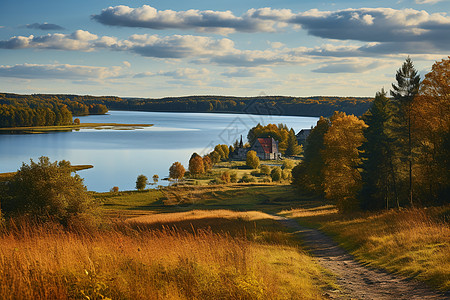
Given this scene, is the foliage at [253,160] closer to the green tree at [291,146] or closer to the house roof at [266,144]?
the house roof at [266,144]

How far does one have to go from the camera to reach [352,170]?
37.4 m

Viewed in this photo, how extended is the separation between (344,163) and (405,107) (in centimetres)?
835

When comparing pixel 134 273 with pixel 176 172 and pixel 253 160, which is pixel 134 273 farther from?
pixel 253 160

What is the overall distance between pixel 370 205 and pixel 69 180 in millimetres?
26121

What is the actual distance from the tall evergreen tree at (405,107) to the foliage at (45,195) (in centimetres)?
2485

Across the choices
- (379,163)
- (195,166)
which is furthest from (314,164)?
(195,166)

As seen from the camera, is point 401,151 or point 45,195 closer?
point 45,195

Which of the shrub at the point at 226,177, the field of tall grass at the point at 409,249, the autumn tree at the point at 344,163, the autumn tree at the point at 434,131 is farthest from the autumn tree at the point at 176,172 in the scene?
the field of tall grass at the point at 409,249

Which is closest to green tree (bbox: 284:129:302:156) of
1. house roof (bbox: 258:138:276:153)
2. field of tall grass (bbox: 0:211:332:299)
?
house roof (bbox: 258:138:276:153)

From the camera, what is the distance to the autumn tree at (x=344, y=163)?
35906mm

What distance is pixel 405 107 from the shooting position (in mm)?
32375

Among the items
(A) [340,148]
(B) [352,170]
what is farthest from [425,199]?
(A) [340,148]

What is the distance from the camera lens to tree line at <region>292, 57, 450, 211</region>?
29.4m

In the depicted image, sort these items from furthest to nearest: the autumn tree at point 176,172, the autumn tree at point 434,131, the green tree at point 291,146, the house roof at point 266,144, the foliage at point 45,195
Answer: the green tree at point 291,146
the house roof at point 266,144
the autumn tree at point 176,172
the autumn tree at point 434,131
the foliage at point 45,195
